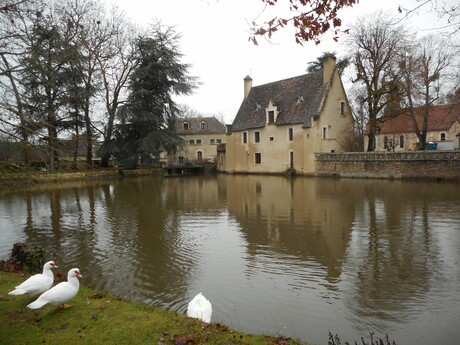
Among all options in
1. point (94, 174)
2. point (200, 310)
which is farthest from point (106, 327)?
point (94, 174)

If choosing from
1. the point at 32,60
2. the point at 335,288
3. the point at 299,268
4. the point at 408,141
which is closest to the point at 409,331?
the point at 335,288

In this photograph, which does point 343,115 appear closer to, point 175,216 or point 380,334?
point 175,216

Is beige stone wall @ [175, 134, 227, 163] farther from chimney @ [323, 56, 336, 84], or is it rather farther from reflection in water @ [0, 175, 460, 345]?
reflection in water @ [0, 175, 460, 345]

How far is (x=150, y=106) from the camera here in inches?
1446

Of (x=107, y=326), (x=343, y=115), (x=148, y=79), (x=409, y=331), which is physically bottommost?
(x=409, y=331)

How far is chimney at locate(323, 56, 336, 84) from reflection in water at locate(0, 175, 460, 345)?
21.2 m

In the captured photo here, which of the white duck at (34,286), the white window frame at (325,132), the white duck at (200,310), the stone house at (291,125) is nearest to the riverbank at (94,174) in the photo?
the stone house at (291,125)

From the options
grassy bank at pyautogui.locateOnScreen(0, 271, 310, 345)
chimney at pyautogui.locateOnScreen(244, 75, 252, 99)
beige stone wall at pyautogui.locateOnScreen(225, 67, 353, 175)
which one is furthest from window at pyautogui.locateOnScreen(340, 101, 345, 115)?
grassy bank at pyautogui.locateOnScreen(0, 271, 310, 345)

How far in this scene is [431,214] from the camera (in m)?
12.6

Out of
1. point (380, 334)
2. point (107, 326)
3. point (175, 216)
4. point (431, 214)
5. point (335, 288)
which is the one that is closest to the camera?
point (107, 326)

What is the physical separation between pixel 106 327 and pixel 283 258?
483 centimetres

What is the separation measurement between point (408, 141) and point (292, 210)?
135 ft

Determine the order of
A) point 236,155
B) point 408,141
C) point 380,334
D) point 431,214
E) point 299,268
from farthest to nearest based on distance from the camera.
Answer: point 408,141, point 236,155, point 431,214, point 299,268, point 380,334

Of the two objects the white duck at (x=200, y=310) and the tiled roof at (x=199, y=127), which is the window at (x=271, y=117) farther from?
the white duck at (x=200, y=310)
